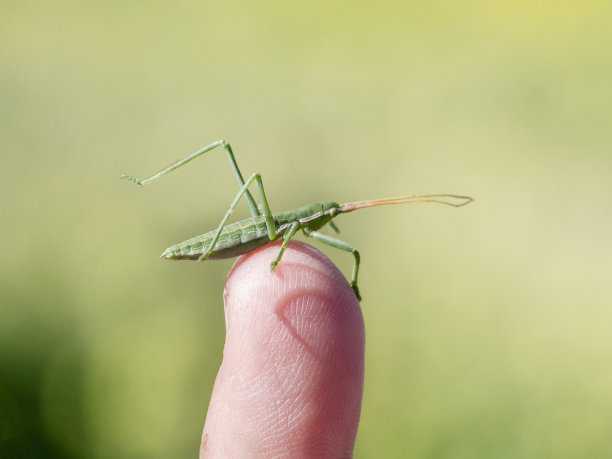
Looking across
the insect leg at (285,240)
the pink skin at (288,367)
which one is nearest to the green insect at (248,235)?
the insect leg at (285,240)

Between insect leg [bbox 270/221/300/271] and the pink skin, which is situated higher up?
insect leg [bbox 270/221/300/271]

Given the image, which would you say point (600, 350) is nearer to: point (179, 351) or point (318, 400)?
point (318, 400)

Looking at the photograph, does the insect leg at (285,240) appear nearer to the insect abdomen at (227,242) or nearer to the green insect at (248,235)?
the green insect at (248,235)

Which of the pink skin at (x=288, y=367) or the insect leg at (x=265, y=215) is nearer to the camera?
the pink skin at (x=288, y=367)

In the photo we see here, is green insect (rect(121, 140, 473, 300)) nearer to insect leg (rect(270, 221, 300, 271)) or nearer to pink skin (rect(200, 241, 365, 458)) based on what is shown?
insect leg (rect(270, 221, 300, 271))

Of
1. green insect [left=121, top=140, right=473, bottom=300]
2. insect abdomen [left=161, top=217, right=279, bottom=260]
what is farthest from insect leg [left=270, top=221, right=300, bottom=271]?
insect abdomen [left=161, top=217, right=279, bottom=260]

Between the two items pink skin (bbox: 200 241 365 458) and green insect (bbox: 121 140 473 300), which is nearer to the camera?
pink skin (bbox: 200 241 365 458)

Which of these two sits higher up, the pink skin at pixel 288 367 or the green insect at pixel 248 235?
the green insect at pixel 248 235

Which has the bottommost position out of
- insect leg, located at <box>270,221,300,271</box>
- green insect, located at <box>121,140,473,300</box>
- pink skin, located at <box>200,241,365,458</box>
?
pink skin, located at <box>200,241,365,458</box>

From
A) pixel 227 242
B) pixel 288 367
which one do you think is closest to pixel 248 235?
pixel 227 242
